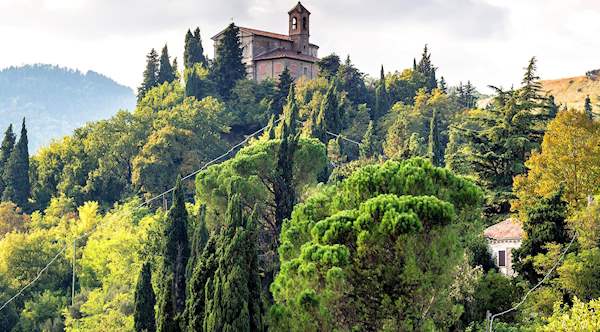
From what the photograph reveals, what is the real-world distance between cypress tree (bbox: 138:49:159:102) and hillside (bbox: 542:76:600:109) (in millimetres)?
46985

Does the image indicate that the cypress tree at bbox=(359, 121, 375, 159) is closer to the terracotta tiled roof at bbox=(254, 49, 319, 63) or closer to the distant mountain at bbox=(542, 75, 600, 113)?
the terracotta tiled roof at bbox=(254, 49, 319, 63)

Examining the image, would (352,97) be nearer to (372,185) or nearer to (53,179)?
(53,179)

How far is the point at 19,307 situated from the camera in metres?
45.4

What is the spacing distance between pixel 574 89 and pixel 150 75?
2084 inches

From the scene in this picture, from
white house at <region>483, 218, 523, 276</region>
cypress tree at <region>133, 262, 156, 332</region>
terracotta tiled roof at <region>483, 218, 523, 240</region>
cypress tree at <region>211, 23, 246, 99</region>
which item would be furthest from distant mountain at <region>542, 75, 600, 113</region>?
cypress tree at <region>133, 262, 156, 332</region>

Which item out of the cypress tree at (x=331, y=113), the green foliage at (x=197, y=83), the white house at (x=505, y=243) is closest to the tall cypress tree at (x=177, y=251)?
the white house at (x=505, y=243)

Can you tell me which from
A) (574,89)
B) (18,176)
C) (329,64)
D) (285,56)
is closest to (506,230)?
(18,176)

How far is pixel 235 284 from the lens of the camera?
24297 mm

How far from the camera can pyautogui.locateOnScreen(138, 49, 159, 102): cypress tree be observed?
77062 millimetres

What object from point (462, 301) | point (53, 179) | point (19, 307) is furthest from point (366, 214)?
point (53, 179)

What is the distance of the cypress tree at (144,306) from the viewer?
3173 centimetres

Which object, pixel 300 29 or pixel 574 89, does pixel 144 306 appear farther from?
pixel 574 89

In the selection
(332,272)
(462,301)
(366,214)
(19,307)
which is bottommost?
(19,307)

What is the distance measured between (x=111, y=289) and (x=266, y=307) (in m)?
16.9
